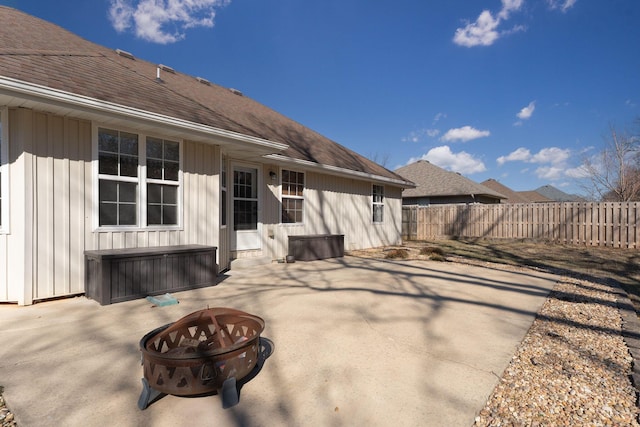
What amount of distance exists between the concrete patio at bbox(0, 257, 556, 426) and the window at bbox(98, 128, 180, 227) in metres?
1.47

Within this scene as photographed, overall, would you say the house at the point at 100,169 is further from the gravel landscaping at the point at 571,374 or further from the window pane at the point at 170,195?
the gravel landscaping at the point at 571,374

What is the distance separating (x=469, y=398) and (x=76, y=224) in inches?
216

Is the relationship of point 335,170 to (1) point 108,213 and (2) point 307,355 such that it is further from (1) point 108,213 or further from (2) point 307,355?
(2) point 307,355

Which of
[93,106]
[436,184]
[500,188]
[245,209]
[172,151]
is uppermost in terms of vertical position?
[500,188]

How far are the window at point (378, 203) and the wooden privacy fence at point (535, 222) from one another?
526 centimetres

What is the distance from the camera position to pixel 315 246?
909cm

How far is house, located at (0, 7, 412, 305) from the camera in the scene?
4277mm

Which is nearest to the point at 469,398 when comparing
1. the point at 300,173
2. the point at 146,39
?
the point at 300,173

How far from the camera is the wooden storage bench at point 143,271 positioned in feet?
14.5

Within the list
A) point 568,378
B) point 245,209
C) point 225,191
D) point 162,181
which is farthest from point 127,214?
point 568,378

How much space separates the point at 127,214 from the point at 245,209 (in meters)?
3.02

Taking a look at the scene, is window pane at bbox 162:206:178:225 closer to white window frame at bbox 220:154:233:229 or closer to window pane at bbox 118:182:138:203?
window pane at bbox 118:182:138:203

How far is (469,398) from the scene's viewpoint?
2.23 metres

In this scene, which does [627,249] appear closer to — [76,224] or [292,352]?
[292,352]
